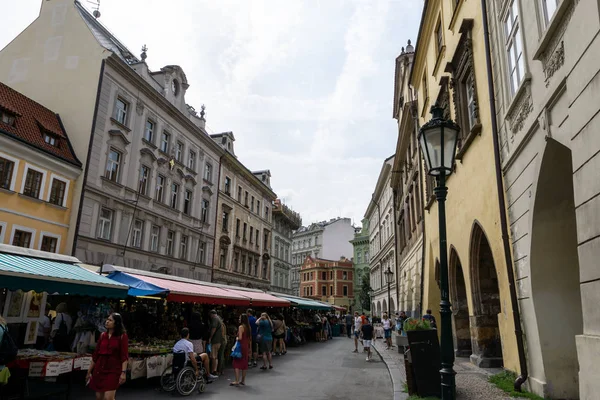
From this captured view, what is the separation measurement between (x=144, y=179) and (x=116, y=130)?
3.72 metres

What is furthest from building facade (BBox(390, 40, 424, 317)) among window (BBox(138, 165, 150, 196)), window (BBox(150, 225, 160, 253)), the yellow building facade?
window (BBox(138, 165, 150, 196))

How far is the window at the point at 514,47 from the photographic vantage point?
867 centimetres

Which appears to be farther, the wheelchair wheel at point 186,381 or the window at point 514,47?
the wheelchair wheel at point 186,381

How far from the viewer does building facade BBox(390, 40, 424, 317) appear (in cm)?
2220

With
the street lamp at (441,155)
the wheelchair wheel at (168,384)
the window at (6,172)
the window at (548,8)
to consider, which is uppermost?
the window at (6,172)

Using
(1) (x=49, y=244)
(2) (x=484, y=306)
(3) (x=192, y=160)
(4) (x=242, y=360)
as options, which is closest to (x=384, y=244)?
(3) (x=192, y=160)

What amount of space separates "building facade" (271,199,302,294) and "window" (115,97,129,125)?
2862cm

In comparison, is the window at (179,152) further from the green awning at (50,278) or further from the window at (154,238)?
the green awning at (50,278)

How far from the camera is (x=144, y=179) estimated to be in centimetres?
2666

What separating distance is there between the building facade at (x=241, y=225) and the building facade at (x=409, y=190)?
14139 millimetres

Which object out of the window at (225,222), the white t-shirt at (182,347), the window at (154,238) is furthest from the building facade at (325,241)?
the white t-shirt at (182,347)

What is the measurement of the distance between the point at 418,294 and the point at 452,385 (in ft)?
56.3

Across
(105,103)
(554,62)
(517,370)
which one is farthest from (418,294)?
(105,103)

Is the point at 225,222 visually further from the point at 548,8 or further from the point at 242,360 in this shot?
the point at 548,8
